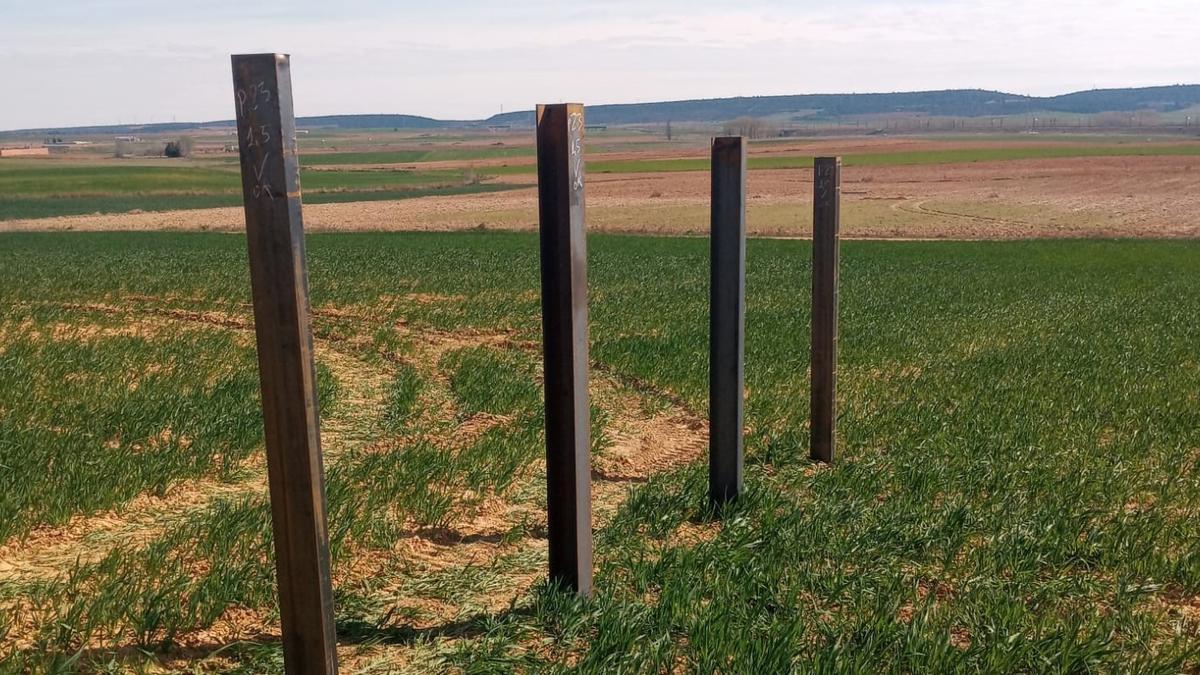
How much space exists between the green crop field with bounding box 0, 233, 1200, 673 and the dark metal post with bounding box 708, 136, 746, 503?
26 centimetres

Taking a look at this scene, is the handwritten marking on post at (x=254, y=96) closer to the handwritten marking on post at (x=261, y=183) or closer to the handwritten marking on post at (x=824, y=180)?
the handwritten marking on post at (x=261, y=183)

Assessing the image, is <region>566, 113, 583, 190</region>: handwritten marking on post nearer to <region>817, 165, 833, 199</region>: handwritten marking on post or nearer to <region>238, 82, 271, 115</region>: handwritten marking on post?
<region>238, 82, 271, 115</region>: handwritten marking on post

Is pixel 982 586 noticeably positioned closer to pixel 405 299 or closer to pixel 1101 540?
pixel 1101 540

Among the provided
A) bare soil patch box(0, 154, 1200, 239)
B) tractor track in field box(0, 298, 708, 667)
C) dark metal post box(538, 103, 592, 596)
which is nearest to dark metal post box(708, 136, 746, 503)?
→ tractor track in field box(0, 298, 708, 667)

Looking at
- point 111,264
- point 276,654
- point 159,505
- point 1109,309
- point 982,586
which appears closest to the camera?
point 276,654

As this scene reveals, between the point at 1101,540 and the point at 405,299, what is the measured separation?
13970 mm

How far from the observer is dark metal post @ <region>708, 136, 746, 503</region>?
6.40 metres

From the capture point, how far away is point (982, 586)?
17.3 ft

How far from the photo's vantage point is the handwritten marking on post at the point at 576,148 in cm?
478

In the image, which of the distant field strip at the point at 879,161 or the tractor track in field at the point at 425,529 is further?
the distant field strip at the point at 879,161

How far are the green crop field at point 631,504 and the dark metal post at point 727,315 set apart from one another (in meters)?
0.26

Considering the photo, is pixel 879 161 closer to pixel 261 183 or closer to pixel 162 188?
pixel 162 188

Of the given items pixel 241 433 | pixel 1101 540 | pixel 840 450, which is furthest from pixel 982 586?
pixel 241 433

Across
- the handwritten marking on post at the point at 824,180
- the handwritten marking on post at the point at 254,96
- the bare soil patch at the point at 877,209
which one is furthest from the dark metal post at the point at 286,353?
the bare soil patch at the point at 877,209
